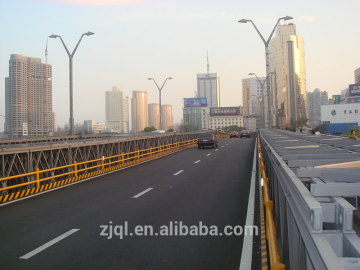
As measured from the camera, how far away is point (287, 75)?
136625 millimetres

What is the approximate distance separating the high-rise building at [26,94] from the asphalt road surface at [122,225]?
50.1 meters

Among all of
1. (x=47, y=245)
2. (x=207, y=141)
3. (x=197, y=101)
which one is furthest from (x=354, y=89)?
(x=47, y=245)

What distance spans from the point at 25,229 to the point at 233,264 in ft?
17.4

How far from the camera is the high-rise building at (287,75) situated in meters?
115

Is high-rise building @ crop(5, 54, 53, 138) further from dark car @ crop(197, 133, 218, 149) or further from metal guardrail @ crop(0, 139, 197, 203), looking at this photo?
metal guardrail @ crop(0, 139, 197, 203)

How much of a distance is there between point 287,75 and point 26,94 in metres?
102

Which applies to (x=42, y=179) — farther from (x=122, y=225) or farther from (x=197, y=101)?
(x=197, y=101)

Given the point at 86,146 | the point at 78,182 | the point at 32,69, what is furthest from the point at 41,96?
the point at 78,182

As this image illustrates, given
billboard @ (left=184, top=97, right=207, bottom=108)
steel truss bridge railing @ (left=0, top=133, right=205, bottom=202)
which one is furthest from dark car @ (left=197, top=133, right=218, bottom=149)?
billboard @ (left=184, top=97, right=207, bottom=108)

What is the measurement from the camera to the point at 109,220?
915cm

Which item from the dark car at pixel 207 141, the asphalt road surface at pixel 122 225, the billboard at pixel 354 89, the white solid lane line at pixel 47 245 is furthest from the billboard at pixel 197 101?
the white solid lane line at pixel 47 245

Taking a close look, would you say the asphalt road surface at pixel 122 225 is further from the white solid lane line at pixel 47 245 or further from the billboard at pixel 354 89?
the billboard at pixel 354 89

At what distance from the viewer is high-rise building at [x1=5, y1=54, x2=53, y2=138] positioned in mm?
60750

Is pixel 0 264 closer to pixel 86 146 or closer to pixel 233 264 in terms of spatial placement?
pixel 233 264
